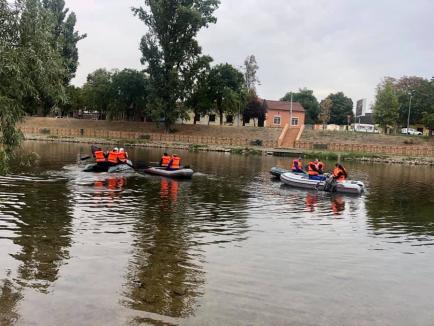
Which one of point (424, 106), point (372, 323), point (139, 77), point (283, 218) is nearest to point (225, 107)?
point (139, 77)

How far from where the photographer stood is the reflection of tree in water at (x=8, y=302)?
25.6ft

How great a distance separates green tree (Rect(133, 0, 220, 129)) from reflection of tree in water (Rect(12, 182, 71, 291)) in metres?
40.5

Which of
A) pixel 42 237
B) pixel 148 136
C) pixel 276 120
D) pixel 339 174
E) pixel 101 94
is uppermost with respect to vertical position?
pixel 101 94

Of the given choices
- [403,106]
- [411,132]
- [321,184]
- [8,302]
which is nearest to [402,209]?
[321,184]

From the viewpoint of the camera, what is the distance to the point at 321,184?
26.2 m

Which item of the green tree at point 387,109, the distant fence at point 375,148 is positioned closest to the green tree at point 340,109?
the green tree at point 387,109

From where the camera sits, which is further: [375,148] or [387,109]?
[387,109]

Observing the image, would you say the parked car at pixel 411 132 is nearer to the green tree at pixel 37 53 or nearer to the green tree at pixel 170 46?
the green tree at pixel 170 46

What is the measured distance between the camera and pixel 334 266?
39.2ft

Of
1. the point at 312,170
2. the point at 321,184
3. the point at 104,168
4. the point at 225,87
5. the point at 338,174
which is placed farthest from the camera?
the point at 225,87

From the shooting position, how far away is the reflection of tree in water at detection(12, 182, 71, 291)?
1002 centimetres

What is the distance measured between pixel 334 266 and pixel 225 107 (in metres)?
57.3

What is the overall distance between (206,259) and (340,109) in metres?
103

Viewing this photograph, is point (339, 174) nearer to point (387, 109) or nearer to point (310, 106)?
point (387, 109)
